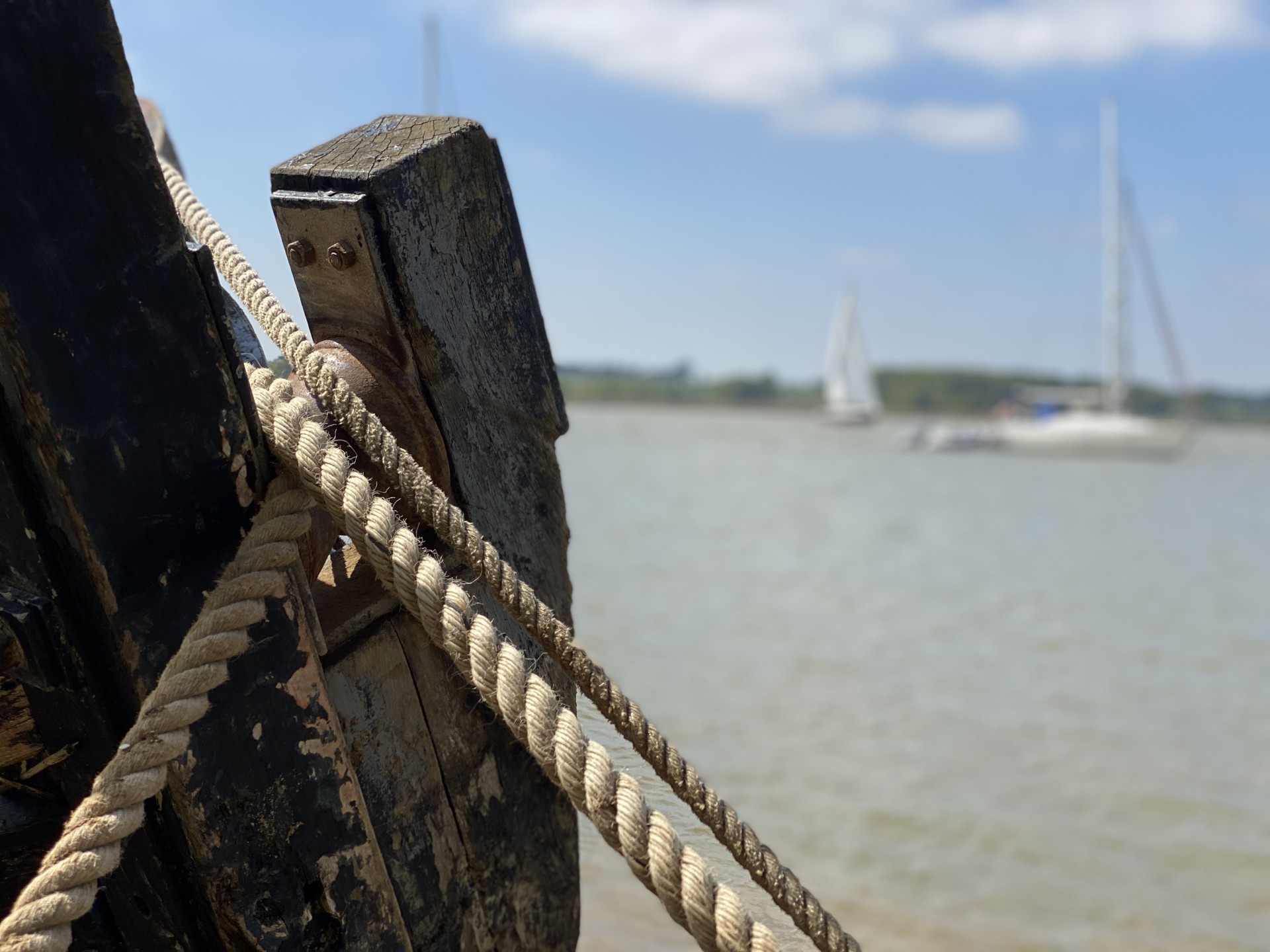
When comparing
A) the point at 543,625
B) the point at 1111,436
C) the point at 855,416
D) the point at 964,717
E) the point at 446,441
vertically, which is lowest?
the point at 855,416

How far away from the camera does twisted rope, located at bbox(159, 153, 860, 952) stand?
44.0 inches

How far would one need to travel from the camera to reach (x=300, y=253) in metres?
1.21

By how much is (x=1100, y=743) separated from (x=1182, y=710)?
133 cm

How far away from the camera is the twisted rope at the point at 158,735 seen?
2.63 ft

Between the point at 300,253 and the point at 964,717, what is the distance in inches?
278

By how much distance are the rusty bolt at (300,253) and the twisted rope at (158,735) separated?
33 centimetres

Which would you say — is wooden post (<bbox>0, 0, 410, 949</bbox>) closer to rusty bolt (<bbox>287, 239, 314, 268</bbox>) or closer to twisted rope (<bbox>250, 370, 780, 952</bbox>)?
twisted rope (<bbox>250, 370, 780, 952</bbox>)

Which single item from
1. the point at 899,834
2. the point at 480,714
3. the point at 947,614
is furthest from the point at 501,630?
the point at 947,614

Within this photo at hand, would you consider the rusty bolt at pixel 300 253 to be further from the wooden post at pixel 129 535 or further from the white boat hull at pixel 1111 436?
the white boat hull at pixel 1111 436

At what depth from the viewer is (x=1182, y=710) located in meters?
7.73

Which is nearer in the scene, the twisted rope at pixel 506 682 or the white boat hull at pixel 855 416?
the twisted rope at pixel 506 682

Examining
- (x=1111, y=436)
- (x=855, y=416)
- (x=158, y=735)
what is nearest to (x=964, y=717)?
(x=158, y=735)

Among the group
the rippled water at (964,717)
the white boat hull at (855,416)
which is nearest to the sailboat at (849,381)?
the white boat hull at (855,416)

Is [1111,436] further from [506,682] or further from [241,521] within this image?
[241,521]
